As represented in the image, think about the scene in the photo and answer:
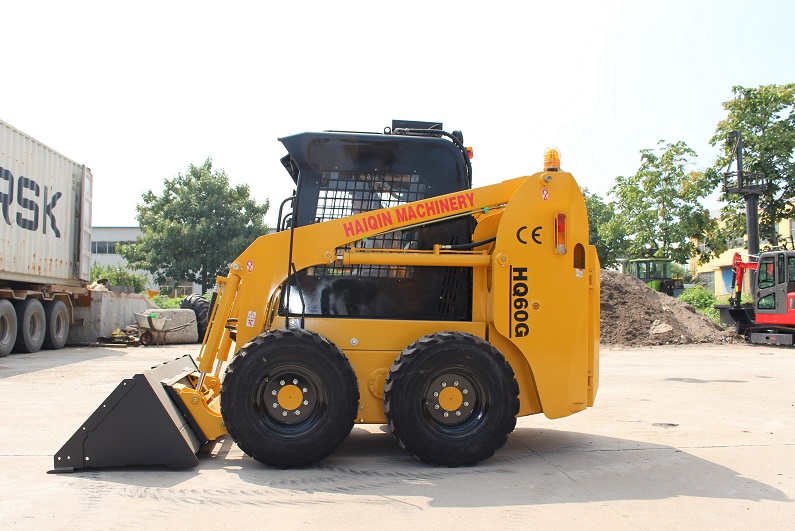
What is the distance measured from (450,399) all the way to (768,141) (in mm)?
30971

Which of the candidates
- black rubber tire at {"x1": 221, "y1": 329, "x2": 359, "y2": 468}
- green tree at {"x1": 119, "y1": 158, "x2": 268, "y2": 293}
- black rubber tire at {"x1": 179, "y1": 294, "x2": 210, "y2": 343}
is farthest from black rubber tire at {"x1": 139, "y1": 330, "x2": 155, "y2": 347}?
green tree at {"x1": 119, "y1": 158, "x2": 268, "y2": 293}

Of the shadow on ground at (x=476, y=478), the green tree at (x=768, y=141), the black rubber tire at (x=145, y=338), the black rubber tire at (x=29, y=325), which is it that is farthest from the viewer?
the green tree at (x=768, y=141)

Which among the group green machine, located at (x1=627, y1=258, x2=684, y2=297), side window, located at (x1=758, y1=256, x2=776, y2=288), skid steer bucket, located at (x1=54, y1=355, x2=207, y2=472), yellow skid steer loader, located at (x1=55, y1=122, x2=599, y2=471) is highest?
green machine, located at (x1=627, y1=258, x2=684, y2=297)

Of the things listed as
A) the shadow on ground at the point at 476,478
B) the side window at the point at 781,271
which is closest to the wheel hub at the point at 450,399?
the shadow on ground at the point at 476,478

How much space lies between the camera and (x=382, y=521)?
13.8ft

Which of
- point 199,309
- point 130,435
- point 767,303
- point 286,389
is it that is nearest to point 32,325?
point 199,309

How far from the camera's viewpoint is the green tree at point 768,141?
31609mm

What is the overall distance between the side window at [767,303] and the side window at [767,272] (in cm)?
34

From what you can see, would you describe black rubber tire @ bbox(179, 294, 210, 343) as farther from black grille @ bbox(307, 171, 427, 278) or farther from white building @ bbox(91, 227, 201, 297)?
white building @ bbox(91, 227, 201, 297)

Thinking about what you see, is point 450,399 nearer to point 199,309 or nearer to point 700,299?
point 199,309

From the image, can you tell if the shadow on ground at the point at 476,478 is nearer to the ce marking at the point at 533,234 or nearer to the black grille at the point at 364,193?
the ce marking at the point at 533,234

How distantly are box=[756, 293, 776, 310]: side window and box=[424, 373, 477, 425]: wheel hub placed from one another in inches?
784

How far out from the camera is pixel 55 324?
61.7ft

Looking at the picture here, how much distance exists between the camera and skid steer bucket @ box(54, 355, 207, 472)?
5.18m
